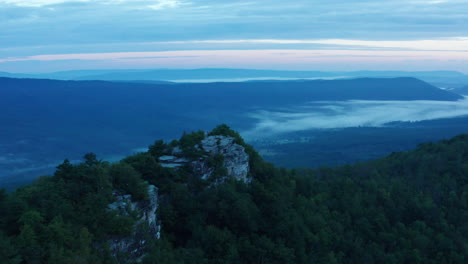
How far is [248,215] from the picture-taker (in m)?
16.5

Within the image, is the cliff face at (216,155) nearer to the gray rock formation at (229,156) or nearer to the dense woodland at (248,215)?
the gray rock formation at (229,156)

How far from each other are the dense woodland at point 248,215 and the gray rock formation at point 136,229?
31 cm

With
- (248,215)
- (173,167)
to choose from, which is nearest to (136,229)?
(248,215)

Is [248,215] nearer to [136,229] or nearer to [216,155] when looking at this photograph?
[216,155]

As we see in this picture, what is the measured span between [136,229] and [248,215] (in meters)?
5.41

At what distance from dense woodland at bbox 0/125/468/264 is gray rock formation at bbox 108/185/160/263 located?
1.03 feet

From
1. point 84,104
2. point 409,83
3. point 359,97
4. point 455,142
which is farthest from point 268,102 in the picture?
point 455,142

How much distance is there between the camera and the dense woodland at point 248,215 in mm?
11000

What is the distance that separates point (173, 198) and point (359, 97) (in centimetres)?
17336

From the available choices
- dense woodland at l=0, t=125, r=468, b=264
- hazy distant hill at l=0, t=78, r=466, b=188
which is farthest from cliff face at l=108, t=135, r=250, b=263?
hazy distant hill at l=0, t=78, r=466, b=188

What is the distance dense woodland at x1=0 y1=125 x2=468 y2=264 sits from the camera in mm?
11000

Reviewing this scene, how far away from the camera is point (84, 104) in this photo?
116875 millimetres

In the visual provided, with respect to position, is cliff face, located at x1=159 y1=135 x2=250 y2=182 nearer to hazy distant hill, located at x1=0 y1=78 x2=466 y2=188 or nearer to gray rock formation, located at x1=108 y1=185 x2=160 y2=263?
gray rock formation, located at x1=108 y1=185 x2=160 y2=263

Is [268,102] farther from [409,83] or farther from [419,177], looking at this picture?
[419,177]
